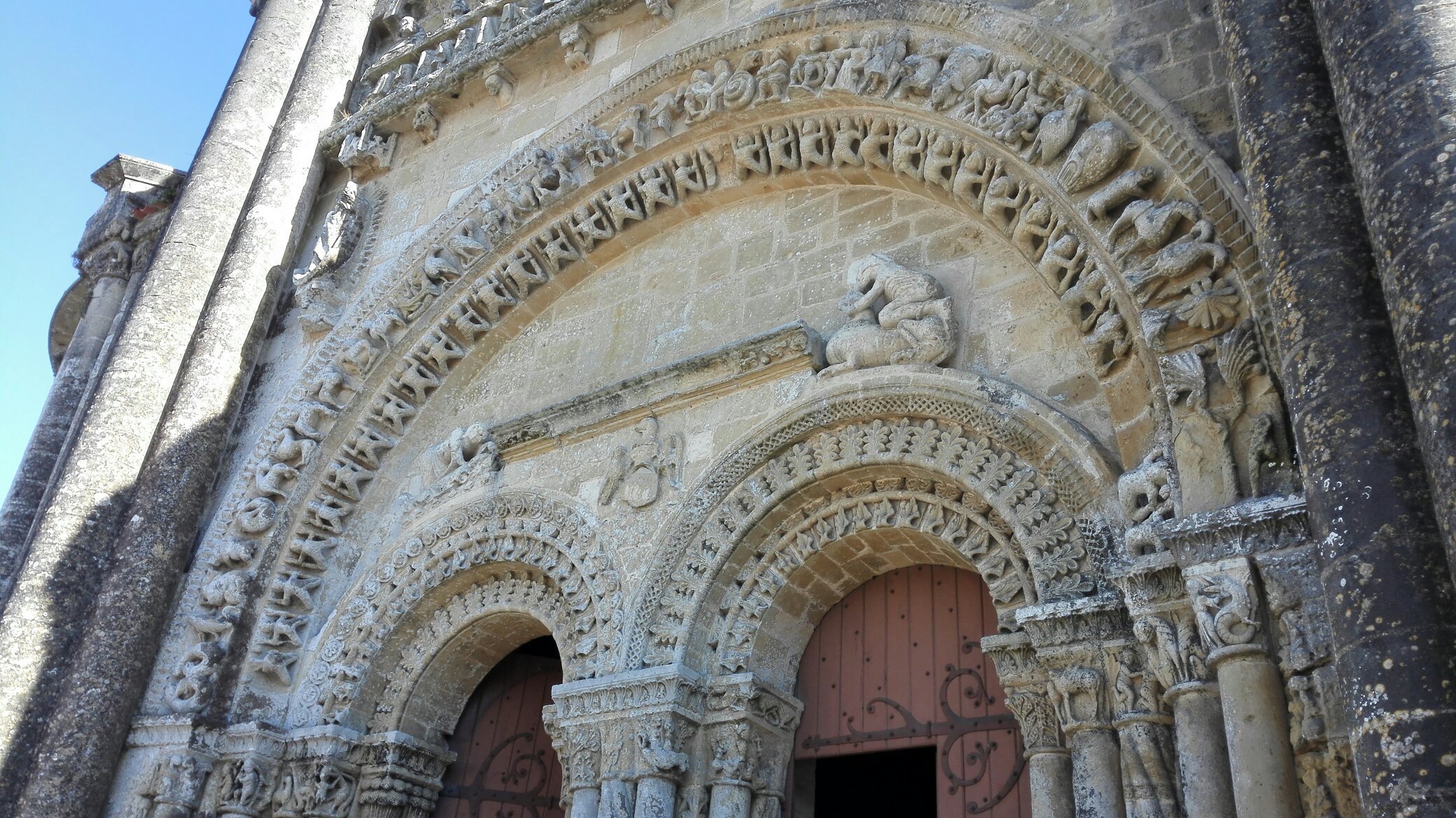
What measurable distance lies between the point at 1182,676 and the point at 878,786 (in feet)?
13.0

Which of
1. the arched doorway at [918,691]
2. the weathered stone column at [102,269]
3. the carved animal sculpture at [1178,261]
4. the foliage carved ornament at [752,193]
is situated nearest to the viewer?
the carved animal sculpture at [1178,261]

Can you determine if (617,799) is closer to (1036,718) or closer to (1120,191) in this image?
(1036,718)

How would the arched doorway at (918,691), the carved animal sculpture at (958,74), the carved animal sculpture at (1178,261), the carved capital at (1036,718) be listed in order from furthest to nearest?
the carved animal sculpture at (958,74)
the arched doorway at (918,691)
the carved capital at (1036,718)
the carved animal sculpture at (1178,261)

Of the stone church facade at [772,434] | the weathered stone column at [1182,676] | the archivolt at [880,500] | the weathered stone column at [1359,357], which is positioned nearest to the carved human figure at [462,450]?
the stone church facade at [772,434]

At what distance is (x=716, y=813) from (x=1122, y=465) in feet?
6.58

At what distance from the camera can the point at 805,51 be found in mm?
5719

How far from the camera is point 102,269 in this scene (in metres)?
9.02

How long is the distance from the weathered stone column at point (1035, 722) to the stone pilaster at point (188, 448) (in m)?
4.22

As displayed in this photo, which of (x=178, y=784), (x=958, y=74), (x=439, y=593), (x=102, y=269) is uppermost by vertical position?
(x=102, y=269)

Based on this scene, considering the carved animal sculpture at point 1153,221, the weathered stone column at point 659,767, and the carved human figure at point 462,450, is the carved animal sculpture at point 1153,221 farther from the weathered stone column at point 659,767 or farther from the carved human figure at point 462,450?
the carved human figure at point 462,450

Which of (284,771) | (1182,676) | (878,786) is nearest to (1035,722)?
(1182,676)

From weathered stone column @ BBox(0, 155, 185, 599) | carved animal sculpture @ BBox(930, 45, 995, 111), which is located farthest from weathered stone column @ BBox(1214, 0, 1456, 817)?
weathered stone column @ BBox(0, 155, 185, 599)

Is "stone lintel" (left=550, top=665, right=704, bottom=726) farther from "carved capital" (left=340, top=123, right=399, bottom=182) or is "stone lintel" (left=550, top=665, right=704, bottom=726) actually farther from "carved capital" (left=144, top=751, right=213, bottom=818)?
"carved capital" (left=340, top=123, right=399, bottom=182)

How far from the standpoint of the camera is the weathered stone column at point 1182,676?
316 cm
